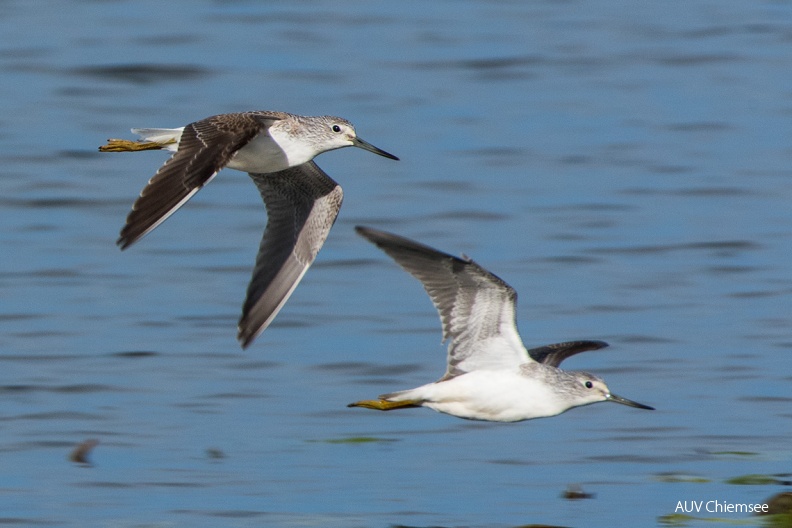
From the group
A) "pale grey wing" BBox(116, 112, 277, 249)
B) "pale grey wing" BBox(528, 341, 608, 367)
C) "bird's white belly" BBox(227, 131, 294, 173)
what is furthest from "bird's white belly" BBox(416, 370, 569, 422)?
"bird's white belly" BBox(227, 131, 294, 173)

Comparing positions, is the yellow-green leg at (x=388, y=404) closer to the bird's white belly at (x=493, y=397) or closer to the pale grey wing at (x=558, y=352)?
the bird's white belly at (x=493, y=397)

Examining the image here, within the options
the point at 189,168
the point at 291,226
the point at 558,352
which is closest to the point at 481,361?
the point at 558,352

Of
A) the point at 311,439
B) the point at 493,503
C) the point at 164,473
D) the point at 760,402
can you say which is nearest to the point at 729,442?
the point at 760,402

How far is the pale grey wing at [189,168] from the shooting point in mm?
9914

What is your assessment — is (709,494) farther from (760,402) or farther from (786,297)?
(786,297)

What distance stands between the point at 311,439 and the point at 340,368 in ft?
4.71

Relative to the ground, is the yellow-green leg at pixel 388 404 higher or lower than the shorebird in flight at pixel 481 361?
lower

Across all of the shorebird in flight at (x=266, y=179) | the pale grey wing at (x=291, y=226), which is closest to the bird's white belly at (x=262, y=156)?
the shorebird in flight at (x=266, y=179)

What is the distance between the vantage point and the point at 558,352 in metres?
11.3

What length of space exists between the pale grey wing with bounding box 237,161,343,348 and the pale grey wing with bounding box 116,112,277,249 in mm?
1118

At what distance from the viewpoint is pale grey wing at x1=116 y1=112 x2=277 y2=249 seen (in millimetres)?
9914

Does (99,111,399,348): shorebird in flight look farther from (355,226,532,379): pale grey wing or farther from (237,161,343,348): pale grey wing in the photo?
(355,226,532,379): pale grey wing

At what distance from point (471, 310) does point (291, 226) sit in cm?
229

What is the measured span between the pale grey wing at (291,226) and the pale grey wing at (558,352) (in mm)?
1736
